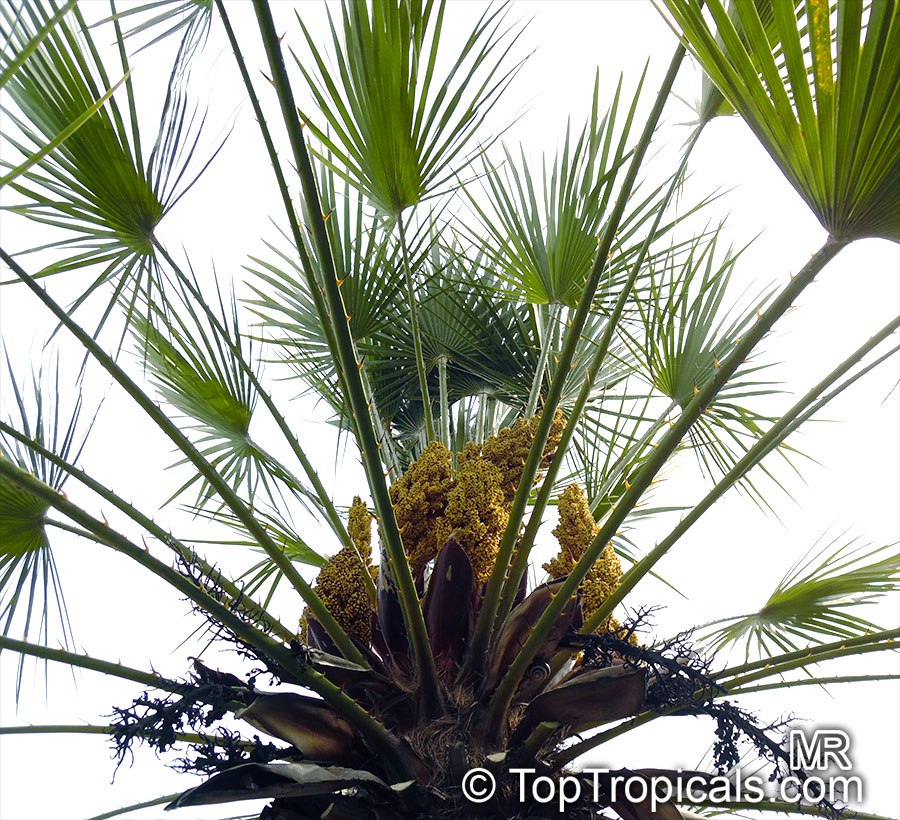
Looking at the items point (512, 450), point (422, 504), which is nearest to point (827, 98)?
point (512, 450)

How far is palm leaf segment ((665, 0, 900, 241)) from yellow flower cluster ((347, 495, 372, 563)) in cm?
135

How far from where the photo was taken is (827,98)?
174cm

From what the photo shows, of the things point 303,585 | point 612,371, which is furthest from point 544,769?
point 612,371

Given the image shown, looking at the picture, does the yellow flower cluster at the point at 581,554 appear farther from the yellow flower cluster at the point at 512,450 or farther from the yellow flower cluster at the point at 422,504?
the yellow flower cluster at the point at 422,504

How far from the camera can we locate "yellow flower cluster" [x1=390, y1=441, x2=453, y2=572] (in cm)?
257

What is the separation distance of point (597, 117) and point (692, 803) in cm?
211

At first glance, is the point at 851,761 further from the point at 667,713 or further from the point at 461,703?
the point at 461,703

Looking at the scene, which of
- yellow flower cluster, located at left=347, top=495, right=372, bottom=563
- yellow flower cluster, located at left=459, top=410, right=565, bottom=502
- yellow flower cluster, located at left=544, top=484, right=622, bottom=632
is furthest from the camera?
yellow flower cluster, located at left=459, top=410, right=565, bottom=502

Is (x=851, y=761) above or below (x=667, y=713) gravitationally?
below

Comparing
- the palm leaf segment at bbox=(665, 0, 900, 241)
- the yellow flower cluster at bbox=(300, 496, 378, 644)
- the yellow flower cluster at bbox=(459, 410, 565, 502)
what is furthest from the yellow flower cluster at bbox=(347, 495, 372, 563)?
the palm leaf segment at bbox=(665, 0, 900, 241)

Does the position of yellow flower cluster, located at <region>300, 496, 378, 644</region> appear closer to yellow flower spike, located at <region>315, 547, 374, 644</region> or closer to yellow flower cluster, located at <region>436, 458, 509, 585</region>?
yellow flower spike, located at <region>315, 547, 374, 644</region>

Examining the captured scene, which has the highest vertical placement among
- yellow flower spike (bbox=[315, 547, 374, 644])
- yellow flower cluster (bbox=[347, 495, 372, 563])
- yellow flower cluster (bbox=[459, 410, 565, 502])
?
yellow flower cluster (bbox=[459, 410, 565, 502])

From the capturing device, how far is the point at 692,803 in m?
2.26

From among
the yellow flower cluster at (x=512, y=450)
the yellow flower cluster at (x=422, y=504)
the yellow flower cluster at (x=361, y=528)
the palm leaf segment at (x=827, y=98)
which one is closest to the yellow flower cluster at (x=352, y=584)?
the yellow flower cluster at (x=361, y=528)
